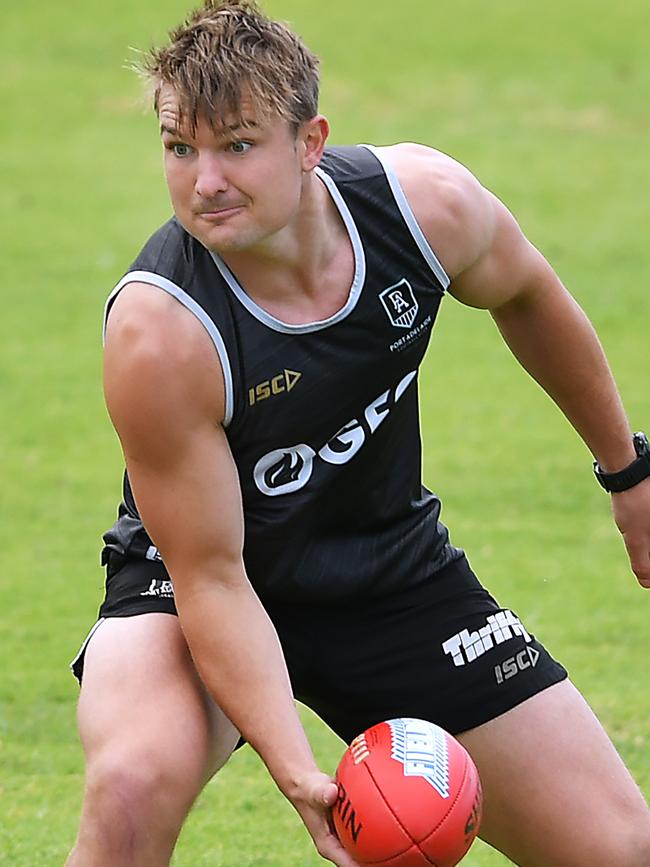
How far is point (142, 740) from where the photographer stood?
396cm

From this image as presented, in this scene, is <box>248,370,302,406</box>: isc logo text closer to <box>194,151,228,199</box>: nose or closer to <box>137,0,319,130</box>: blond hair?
<box>194,151,228,199</box>: nose

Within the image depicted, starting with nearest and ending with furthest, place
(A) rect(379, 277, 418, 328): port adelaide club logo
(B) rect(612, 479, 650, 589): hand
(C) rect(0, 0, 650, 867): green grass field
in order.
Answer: (A) rect(379, 277, 418, 328): port adelaide club logo, (B) rect(612, 479, 650, 589): hand, (C) rect(0, 0, 650, 867): green grass field

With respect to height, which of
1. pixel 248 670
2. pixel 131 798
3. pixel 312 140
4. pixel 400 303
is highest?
pixel 312 140

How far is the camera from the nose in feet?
12.9

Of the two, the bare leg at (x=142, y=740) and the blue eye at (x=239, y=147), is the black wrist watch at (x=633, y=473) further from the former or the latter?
the blue eye at (x=239, y=147)

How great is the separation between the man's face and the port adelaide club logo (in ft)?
1.40

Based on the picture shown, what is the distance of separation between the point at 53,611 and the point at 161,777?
4.45 metres

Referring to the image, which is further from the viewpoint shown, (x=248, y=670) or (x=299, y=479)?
(x=299, y=479)

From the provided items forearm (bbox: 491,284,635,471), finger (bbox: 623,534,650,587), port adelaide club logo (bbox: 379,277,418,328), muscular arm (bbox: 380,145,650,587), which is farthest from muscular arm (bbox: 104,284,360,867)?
finger (bbox: 623,534,650,587)

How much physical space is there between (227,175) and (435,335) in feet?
29.5

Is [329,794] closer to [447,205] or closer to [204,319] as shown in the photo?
[204,319]

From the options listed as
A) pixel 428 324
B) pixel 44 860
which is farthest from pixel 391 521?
pixel 44 860

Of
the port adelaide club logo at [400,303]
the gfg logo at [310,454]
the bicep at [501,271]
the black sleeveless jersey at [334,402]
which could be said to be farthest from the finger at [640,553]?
the port adelaide club logo at [400,303]

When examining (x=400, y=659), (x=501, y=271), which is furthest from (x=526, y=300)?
(x=400, y=659)
